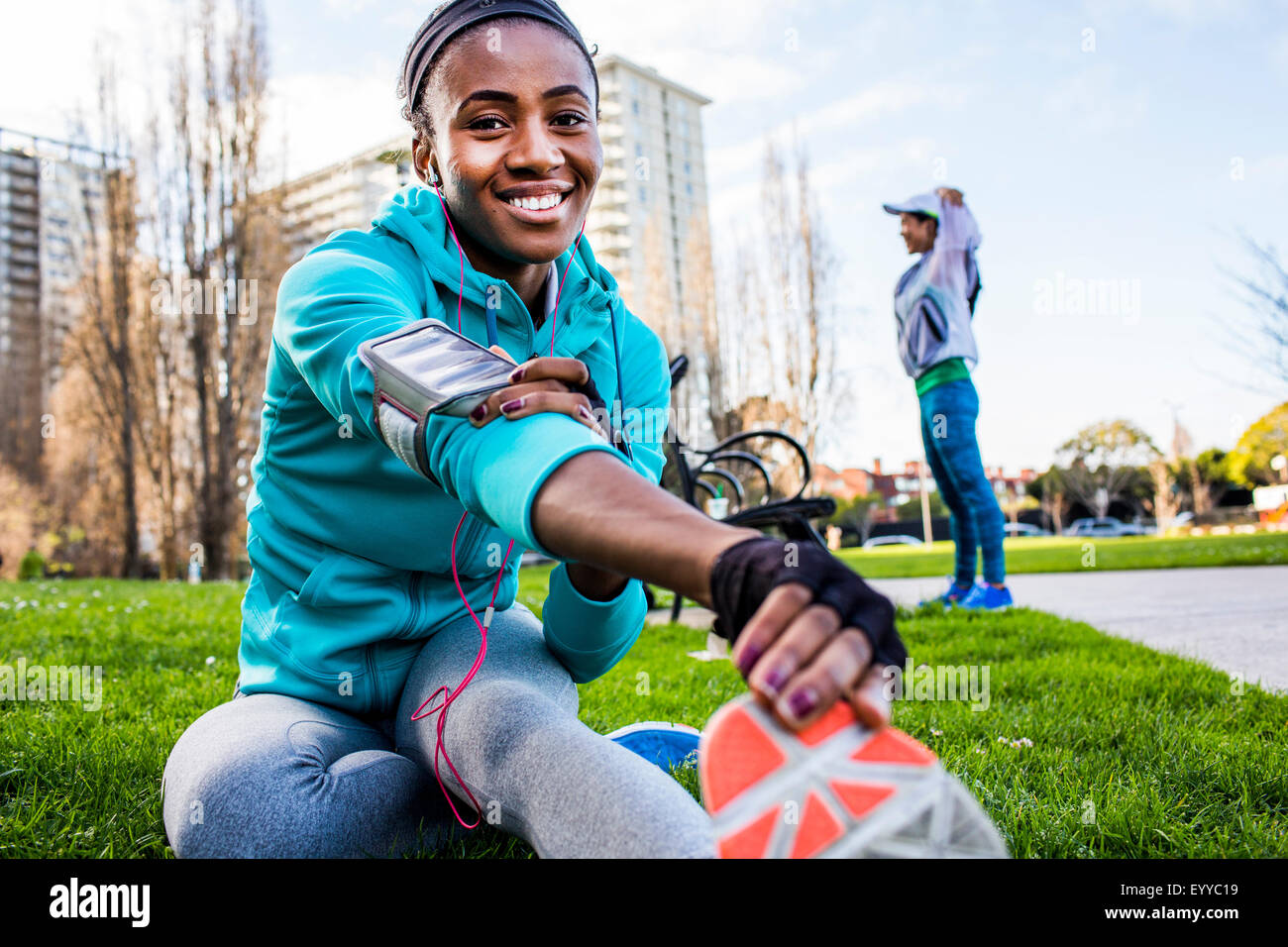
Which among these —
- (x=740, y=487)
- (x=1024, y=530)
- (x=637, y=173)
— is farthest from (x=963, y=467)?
(x=637, y=173)

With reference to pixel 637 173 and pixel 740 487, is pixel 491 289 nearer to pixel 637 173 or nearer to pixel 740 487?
pixel 740 487

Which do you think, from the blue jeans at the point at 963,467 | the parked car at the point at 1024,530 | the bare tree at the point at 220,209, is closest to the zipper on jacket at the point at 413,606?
the blue jeans at the point at 963,467

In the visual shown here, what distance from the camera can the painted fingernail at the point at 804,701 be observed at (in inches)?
27.5

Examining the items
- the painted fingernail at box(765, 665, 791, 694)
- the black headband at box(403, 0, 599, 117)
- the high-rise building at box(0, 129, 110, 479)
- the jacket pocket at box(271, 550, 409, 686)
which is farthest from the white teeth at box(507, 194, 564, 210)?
the high-rise building at box(0, 129, 110, 479)

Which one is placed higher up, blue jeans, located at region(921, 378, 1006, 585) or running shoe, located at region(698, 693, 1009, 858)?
blue jeans, located at region(921, 378, 1006, 585)

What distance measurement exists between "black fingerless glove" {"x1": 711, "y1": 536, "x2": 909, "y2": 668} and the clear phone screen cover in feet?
1.27

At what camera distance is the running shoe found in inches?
29.1

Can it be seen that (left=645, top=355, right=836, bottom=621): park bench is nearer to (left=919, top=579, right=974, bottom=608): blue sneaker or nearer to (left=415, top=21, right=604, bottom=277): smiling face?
(left=415, top=21, right=604, bottom=277): smiling face

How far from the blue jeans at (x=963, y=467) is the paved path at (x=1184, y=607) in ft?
1.90

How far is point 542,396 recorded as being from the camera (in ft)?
3.17

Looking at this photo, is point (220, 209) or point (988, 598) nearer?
point (988, 598)

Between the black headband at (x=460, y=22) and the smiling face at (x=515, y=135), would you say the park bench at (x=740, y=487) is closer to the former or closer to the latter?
the smiling face at (x=515, y=135)

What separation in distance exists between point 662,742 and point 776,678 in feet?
4.54
